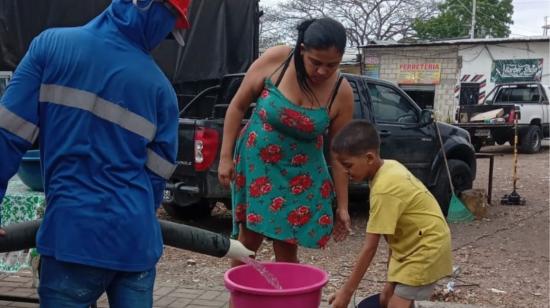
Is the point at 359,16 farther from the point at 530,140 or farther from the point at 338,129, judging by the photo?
the point at 338,129

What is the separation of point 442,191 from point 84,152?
6.50 metres

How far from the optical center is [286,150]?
3332 mm

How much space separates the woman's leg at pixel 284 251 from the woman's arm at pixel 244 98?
1.44 ft

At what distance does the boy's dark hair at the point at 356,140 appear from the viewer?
2.90m

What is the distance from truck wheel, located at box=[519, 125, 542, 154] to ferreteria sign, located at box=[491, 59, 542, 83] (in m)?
8.28

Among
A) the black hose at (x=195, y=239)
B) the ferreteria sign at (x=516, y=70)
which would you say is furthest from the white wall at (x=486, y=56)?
the black hose at (x=195, y=239)

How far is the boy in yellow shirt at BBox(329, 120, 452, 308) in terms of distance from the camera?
9.50 ft

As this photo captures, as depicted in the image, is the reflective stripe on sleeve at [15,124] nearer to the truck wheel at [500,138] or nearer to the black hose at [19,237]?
the black hose at [19,237]

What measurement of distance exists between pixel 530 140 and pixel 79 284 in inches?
679

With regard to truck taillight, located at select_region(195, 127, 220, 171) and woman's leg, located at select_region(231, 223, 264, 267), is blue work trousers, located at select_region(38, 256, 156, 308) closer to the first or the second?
woman's leg, located at select_region(231, 223, 264, 267)

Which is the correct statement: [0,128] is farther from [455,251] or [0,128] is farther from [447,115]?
[447,115]

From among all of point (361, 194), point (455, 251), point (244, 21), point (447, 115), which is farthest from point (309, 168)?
point (447, 115)

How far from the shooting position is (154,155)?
225cm

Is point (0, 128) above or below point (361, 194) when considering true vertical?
above
